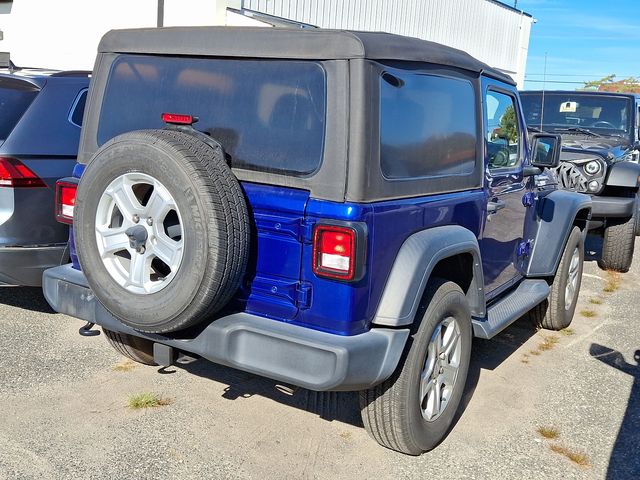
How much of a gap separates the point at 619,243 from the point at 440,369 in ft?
15.9

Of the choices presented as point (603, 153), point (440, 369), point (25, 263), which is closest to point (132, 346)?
point (25, 263)

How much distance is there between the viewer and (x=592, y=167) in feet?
23.6

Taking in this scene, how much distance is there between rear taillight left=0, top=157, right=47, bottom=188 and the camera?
13.9ft

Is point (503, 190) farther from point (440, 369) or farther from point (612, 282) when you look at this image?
point (612, 282)

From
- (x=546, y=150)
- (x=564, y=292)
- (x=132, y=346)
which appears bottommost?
(x=132, y=346)

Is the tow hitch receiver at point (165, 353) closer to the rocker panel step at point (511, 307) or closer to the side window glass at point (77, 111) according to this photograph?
the rocker panel step at point (511, 307)

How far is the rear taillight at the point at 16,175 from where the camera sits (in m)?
4.24

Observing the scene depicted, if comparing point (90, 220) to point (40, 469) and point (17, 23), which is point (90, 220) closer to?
point (40, 469)

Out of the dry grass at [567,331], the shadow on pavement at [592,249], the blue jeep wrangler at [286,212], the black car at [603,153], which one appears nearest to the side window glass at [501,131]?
the blue jeep wrangler at [286,212]

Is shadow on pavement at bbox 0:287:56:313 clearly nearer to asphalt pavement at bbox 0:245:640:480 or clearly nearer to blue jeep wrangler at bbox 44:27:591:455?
asphalt pavement at bbox 0:245:640:480

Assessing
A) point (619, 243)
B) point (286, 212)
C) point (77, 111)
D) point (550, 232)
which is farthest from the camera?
point (619, 243)

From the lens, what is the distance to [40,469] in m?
3.05

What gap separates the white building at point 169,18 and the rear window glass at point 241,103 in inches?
361

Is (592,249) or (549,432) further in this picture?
(592,249)
